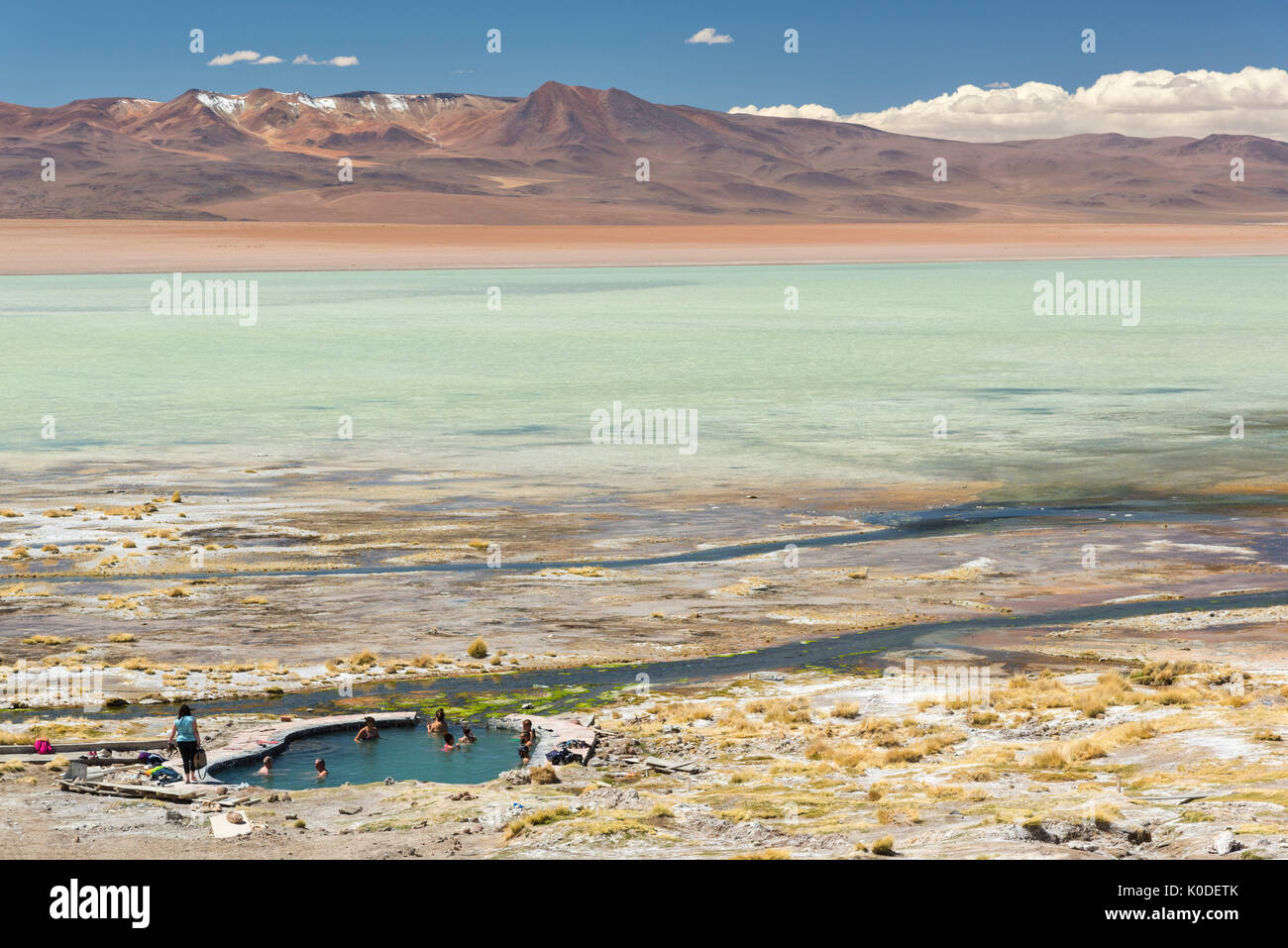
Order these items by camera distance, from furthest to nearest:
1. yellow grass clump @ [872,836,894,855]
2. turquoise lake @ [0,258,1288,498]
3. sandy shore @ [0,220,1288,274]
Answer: sandy shore @ [0,220,1288,274]
turquoise lake @ [0,258,1288,498]
yellow grass clump @ [872,836,894,855]

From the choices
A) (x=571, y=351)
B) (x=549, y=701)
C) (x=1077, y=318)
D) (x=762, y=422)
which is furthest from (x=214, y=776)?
(x=1077, y=318)

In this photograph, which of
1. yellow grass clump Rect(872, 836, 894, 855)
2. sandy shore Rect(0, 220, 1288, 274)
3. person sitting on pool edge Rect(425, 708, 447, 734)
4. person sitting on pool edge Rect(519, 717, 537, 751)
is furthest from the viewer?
sandy shore Rect(0, 220, 1288, 274)

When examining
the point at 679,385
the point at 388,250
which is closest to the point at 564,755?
the point at 679,385

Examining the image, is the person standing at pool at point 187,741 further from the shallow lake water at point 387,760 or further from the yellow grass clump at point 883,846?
the yellow grass clump at point 883,846

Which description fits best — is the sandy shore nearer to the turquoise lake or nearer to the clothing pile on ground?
the turquoise lake

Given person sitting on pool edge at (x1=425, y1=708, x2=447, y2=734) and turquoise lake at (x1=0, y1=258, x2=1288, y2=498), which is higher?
turquoise lake at (x1=0, y1=258, x2=1288, y2=498)

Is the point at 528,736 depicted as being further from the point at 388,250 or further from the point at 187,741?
the point at 388,250

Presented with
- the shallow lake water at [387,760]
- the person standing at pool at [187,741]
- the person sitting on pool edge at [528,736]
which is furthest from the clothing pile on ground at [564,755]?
the person standing at pool at [187,741]

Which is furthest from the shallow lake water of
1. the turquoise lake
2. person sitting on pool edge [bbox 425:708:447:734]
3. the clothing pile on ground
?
the turquoise lake
